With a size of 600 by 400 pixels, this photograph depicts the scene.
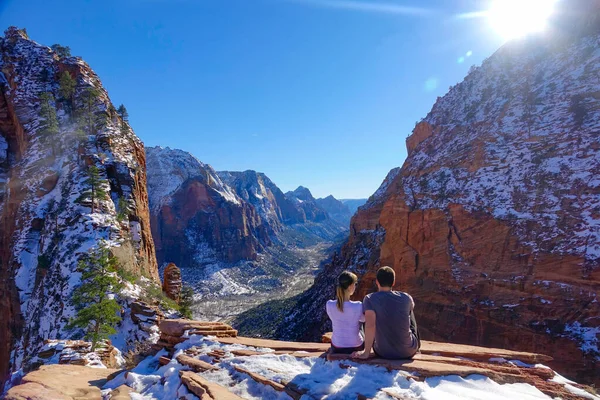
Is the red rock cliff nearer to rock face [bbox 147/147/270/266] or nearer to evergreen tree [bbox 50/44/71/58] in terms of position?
evergreen tree [bbox 50/44/71/58]

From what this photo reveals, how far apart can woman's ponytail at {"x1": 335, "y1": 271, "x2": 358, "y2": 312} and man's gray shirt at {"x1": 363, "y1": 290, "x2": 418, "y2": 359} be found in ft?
1.48

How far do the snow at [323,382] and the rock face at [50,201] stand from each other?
20578 millimetres

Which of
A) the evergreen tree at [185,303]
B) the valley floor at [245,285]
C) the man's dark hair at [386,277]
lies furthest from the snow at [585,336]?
the valley floor at [245,285]

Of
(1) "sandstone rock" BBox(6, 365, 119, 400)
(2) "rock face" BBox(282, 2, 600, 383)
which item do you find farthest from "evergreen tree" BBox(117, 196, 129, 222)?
(1) "sandstone rock" BBox(6, 365, 119, 400)

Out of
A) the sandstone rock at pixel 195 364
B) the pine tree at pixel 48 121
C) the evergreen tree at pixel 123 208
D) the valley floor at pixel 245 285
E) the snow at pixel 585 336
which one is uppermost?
the pine tree at pixel 48 121

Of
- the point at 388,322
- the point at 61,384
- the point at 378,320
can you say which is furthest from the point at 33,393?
the point at 388,322

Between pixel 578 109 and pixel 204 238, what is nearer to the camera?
pixel 578 109

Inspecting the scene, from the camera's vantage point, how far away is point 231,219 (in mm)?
156125

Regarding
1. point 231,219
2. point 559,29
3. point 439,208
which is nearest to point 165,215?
point 231,219

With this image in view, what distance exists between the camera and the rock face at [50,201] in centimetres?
2716

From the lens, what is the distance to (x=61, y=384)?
6699 mm

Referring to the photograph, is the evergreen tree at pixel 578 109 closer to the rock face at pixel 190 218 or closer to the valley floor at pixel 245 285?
the valley floor at pixel 245 285

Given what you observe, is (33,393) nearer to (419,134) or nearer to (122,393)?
(122,393)

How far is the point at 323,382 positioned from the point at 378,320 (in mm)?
1559
